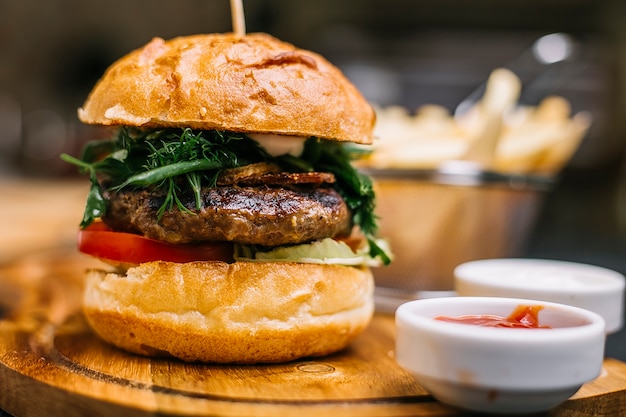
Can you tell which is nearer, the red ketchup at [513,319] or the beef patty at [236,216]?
the red ketchup at [513,319]

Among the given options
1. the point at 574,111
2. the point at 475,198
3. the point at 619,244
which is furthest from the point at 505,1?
the point at 475,198

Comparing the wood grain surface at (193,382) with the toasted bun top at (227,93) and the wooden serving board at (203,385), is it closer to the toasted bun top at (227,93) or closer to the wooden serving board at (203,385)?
the wooden serving board at (203,385)

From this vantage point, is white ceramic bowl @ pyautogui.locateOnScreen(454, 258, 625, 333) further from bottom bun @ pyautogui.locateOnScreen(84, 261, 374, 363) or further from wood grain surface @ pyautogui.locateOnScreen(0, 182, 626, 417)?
bottom bun @ pyautogui.locateOnScreen(84, 261, 374, 363)

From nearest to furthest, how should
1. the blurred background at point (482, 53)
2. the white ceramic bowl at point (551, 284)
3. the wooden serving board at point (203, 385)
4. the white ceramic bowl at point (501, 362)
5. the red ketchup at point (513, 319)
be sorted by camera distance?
1. the white ceramic bowl at point (501, 362)
2. the wooden serving board at point (203, 385)
3. the red ketchup at point (513, 319)
4. the white ceramic bowl at point (551, 284)
5. the blurred background at point (482, 53)

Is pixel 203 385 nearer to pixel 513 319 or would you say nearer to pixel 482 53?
pixel 513 319

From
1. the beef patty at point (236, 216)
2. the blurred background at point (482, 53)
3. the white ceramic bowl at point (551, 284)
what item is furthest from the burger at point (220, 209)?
the blurred background at point (482, 53)

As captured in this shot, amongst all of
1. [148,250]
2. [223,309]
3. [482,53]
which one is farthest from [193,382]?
[482,53]

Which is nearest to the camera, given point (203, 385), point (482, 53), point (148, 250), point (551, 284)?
point (203, 385)
